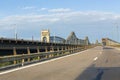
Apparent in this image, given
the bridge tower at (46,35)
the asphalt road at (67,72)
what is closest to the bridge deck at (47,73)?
the asphalt road at (67,72)

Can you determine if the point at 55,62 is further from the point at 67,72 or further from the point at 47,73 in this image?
the point at 47,73

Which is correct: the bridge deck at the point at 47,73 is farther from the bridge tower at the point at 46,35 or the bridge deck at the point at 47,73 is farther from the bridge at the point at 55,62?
the bridge tower at the point at 46,35

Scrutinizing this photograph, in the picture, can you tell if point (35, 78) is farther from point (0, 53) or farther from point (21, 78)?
point (0, 53)

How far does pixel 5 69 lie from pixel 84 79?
22.7ft

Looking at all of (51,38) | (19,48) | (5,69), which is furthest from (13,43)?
(51,38)

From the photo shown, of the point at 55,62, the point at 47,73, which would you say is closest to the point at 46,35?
the point at 55,62

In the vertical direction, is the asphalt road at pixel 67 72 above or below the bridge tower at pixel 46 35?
below

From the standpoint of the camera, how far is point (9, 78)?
15.2m

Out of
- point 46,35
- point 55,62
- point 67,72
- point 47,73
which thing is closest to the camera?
point 47,73

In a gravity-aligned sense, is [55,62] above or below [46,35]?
below

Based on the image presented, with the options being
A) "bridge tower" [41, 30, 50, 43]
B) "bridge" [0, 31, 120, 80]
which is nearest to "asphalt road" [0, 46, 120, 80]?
"bridge" [0, 31, 120, 80]

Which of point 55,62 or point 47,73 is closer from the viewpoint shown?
point 47,73

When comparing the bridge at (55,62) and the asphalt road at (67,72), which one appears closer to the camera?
the asphalt road at (67,72)

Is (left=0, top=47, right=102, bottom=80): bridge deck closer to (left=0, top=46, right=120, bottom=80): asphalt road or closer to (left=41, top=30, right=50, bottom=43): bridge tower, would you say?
(left=0, top=46, right=120, bottom=80): asphalt road
